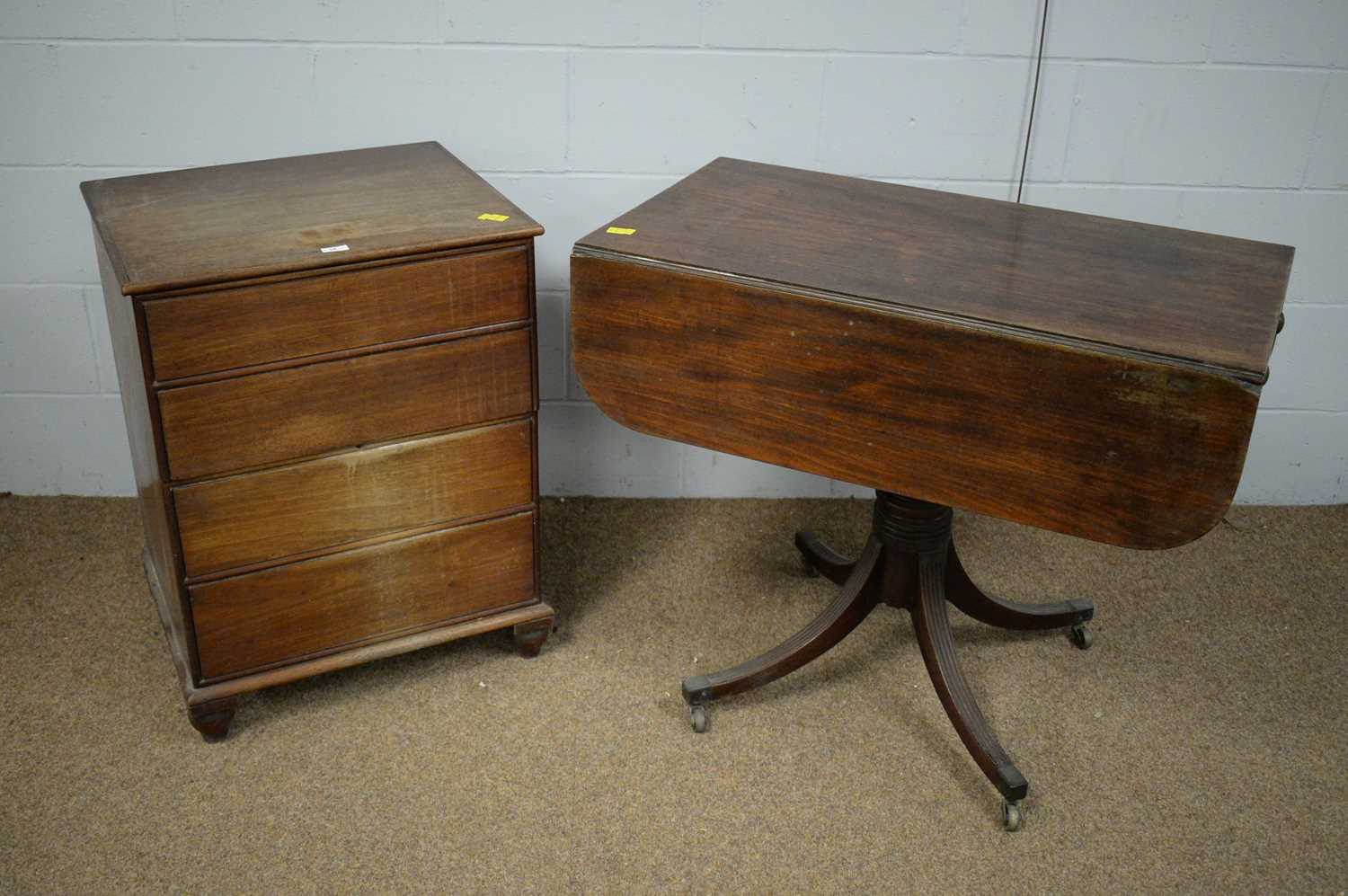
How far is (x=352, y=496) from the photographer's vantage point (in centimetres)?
197

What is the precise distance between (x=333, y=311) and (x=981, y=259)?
923mm

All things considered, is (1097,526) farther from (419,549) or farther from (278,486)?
(278,486)

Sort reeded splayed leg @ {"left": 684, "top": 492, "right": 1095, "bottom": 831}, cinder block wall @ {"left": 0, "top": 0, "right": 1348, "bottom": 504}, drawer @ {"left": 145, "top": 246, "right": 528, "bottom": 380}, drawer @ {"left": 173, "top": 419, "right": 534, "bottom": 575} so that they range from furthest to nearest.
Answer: cinder block wall @ {"left": 0, "top": 0, "right": 1348, "bottom": 504} → reeded splayed leg @ {"left": 684, "top": 492, "right": 1095, "bottom": 831} → drawer @ {"left": 173, "top": 419, "right": 534, "bottom": 575} → drawer @ {"left": 145, "top": 246, "right": 528, "bottom": 380}

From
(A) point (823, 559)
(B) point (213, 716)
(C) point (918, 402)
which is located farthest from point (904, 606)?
(B) point (213, 716)

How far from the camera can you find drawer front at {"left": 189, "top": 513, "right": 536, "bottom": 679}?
77.3 inches

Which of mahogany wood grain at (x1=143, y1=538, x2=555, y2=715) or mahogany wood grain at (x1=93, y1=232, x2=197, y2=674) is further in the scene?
mahogany wood grain at (x1=143, y1=538, x2=555, y2=715)

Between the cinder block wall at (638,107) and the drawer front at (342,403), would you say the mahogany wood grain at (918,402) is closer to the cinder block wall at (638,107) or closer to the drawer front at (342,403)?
the drawer front at (342,403)

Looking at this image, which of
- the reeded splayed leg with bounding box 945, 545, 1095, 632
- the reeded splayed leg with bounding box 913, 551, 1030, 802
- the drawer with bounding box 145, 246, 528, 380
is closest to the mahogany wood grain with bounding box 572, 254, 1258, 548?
the drawer with bounding box 145, 246, 528, 380

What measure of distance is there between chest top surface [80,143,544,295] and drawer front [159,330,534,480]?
0.53 feet

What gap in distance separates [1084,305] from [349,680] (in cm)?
131

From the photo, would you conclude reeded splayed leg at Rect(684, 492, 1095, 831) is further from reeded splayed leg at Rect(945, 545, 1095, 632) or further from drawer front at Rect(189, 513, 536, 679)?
drawer front at Rect(189, 513, 536, 679)

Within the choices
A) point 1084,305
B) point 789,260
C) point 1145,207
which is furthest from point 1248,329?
point 1145,207

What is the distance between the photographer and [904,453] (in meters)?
1.75

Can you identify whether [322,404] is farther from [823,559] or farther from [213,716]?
[823,559]
